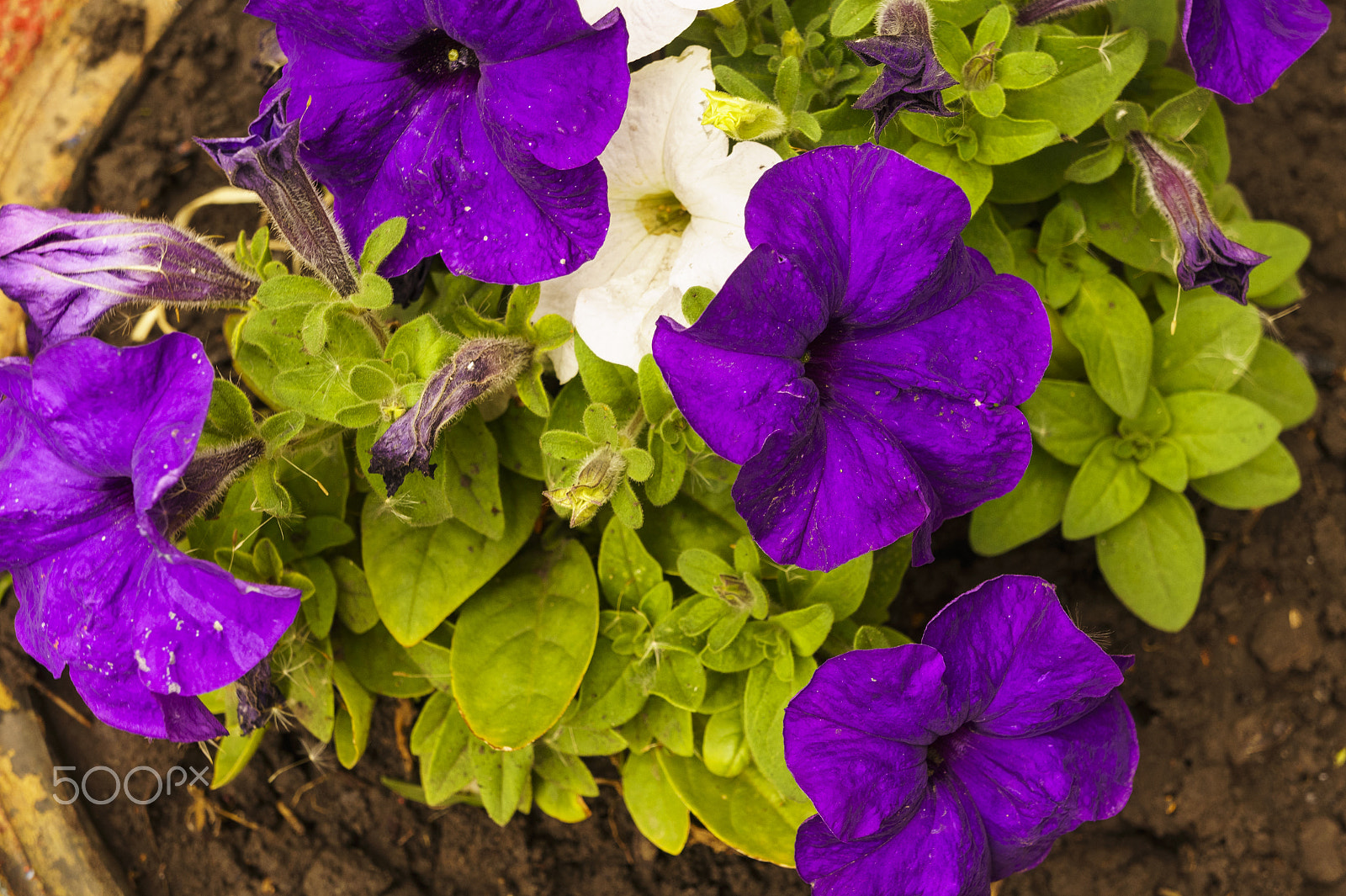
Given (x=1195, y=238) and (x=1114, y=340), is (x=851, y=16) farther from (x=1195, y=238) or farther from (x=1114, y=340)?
(x=1114, y=340)

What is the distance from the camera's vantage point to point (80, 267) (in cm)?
145

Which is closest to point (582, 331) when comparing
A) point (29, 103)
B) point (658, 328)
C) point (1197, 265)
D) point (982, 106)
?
point (658, 328)

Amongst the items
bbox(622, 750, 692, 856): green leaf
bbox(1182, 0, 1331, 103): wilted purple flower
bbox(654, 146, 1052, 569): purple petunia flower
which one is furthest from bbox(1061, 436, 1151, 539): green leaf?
bbox(622, 750, 692, 856): green leaf

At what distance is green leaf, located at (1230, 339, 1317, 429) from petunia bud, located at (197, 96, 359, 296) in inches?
76.1

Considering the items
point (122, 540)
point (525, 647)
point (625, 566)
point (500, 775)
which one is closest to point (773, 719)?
point (625, 566)

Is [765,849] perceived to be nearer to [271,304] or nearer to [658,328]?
[658,328]

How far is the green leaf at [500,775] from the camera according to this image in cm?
184

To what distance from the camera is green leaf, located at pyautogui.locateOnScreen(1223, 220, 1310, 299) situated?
208cm

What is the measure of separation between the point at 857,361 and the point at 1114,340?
0.79m

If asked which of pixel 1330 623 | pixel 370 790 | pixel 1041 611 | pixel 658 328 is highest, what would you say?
pixel 658 328

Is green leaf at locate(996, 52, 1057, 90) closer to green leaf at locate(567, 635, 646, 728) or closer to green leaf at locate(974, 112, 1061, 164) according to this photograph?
green leaf at locate(974, 112, 1061, 164)

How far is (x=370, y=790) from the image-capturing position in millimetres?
2219

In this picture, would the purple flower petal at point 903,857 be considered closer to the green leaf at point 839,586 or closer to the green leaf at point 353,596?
the green leaf at point 839,586

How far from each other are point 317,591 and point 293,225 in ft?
2.23
